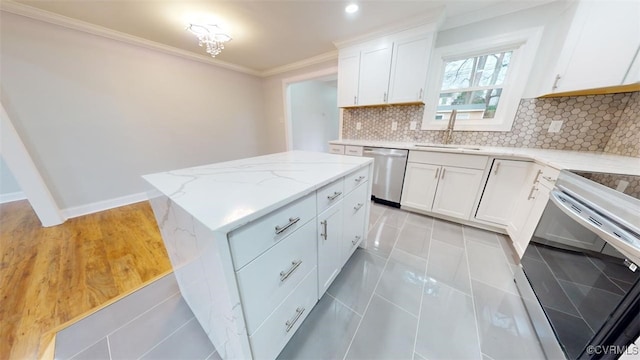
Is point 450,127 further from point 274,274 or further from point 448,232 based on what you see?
point 274,274

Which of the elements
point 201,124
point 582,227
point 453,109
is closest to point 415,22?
point 453,109

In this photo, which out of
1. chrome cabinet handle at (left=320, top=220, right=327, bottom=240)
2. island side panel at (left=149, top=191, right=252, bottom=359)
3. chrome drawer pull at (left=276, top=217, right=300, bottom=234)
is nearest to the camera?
island side panel at (left=149, top=191, right=252, bottom=359)

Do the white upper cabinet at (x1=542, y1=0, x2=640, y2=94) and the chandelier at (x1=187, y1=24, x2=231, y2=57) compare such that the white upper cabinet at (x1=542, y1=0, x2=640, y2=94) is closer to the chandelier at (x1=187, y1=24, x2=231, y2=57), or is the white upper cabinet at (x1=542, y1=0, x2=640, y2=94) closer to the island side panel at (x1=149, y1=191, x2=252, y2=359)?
the island side panel at (x1=149, y1=191, x2=252, y2=359)

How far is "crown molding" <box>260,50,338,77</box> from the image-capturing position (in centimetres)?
292

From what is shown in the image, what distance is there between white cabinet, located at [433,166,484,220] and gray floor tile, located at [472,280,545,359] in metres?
0.93

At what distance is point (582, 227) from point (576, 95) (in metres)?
1.74

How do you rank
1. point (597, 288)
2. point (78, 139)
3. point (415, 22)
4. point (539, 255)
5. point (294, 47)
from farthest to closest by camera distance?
point (294, 47)
point (78, 139)
point (415, 22)
point (539, 255)
point (597, 288)

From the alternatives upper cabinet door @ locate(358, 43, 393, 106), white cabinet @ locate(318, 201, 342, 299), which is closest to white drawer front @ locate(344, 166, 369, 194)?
white cabinet @ locate(318, 201, 342, 299)

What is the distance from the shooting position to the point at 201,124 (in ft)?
10.7

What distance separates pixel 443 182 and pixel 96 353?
117 inches

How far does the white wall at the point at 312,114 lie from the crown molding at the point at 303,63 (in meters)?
0.64

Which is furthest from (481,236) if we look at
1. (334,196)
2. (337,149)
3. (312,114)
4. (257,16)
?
(312,114)

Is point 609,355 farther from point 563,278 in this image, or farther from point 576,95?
point 576,95

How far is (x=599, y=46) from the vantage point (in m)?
1.37
